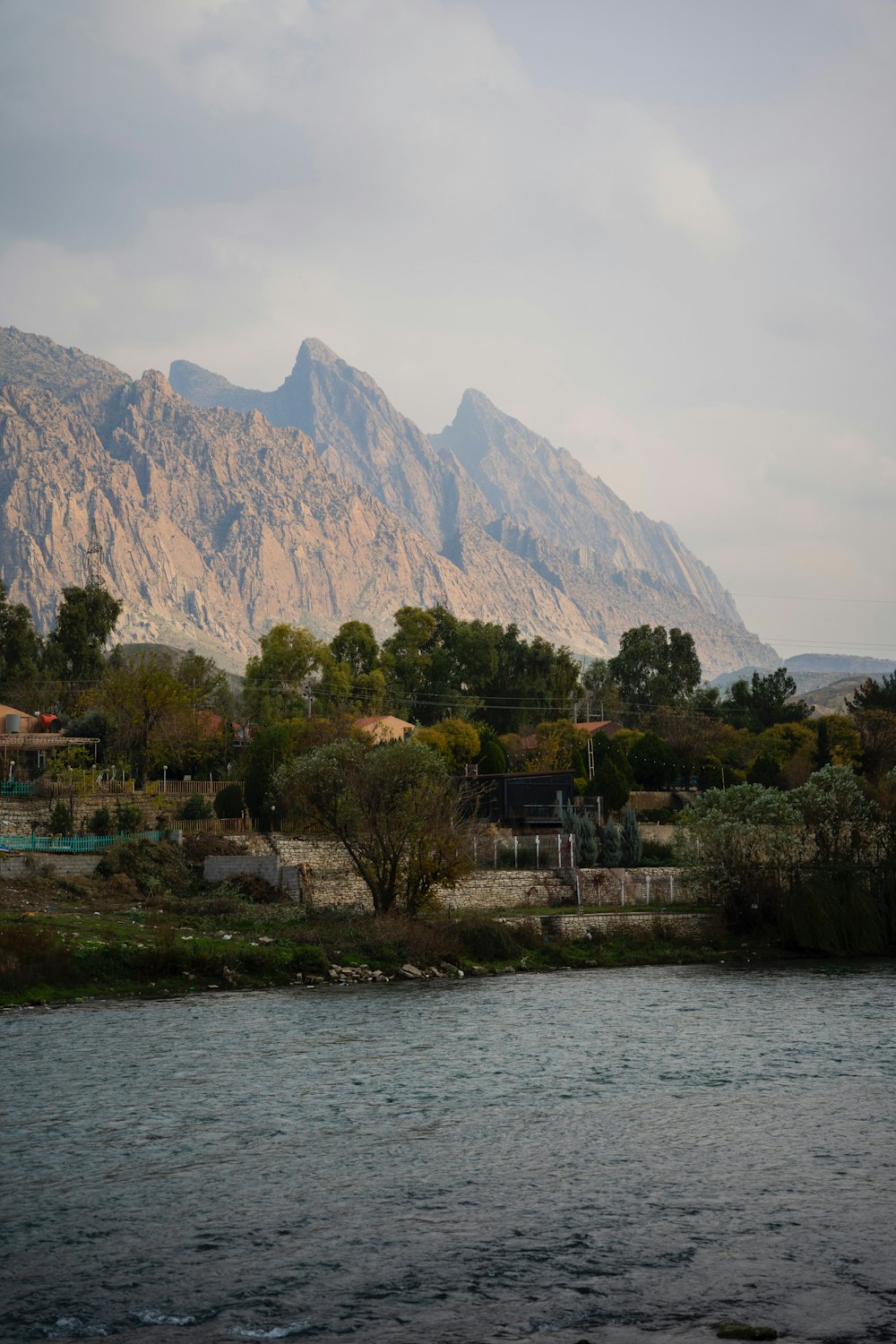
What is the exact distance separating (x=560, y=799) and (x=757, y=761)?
70.0 feet

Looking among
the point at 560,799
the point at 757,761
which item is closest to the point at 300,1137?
the point at 560,799

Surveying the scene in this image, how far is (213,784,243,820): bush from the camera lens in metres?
61.8

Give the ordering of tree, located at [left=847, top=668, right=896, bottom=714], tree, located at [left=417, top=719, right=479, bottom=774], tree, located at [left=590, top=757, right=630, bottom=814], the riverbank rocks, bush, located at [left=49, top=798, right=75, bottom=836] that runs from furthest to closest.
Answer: tree, located at [left=847, top=668, right=896, bottom=714] < tree, located at [left=417, top=719, right=479, bottom=774] < tree, located at [left=590, top=757, right=630, bottom=814] < bush, located at [left=49, top=798, right=75, bottom=836] < the riverbank rocks

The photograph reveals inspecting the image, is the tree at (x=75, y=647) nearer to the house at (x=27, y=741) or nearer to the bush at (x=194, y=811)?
the house at (x=27, y=741)

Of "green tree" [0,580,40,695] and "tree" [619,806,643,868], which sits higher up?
"green tree" [0,580,40,695]

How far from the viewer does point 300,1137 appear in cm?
2033

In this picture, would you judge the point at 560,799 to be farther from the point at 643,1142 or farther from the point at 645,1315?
the point at 645,1315

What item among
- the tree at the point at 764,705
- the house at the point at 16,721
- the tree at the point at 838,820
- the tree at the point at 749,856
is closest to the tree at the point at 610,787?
the tree at the point at 838,820

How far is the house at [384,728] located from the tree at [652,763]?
1704 cm

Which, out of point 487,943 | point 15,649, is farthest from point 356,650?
point 487,943

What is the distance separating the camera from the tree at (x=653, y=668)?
142625mm

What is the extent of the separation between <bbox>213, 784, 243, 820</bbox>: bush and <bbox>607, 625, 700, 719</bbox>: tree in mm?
84098

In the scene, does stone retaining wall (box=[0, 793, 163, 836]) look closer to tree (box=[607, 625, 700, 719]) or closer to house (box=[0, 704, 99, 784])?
house (box=[0, 704, 99, 784])

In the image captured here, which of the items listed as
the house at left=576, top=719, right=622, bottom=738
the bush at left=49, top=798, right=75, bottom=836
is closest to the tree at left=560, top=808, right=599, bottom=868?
the bush at left=49, top=798, right=75, bottom=836
